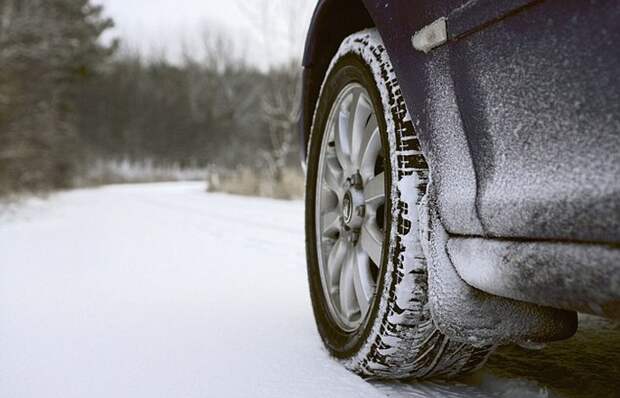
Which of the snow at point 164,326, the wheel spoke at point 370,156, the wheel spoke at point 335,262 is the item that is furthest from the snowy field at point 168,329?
the wheel spoke at point 370,156

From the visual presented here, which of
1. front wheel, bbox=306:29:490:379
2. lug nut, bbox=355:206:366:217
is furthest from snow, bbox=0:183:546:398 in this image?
lug nut, bbox=355:206:366:217

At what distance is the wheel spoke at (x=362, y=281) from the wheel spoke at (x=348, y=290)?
4 centimetres

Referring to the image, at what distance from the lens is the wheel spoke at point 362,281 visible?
1485 mm

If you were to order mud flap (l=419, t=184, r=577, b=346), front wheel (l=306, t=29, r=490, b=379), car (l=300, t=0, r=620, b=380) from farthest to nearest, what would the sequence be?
front wheel (l=306, t=29, r=490, b=379) → mud flap (l=419, t=184, r=577, b=346) → car (l=300, t=0, r=620, b=380)

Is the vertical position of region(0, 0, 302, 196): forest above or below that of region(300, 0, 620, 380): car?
above

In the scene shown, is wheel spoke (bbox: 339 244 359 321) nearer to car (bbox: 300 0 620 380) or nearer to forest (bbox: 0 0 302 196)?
car (bbox: 300 0 620 380)

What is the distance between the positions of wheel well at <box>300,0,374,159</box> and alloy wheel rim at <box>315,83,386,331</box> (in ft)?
0.82

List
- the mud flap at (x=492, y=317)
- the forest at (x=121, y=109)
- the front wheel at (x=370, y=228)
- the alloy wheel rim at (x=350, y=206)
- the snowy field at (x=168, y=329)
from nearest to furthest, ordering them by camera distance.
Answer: the mud flap at (x=492, y=317) → the front wheel at (x=370, y=228) → the snowy field at (x=168, y=329) → the alloy wheel rim at (x=350, y=206) → the forest at (x=121, y=109)

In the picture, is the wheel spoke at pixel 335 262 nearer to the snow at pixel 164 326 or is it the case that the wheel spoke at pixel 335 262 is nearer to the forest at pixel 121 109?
the snow at pixel 164 326

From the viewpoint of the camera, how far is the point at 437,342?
124cm

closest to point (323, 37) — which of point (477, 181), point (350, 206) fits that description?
point (350, 206)

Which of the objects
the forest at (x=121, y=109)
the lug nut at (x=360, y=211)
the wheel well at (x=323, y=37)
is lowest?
the lug nut at (x=360, y=211)

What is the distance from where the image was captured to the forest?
456 inches

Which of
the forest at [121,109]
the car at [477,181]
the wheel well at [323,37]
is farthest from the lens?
the forest at [121,109]
